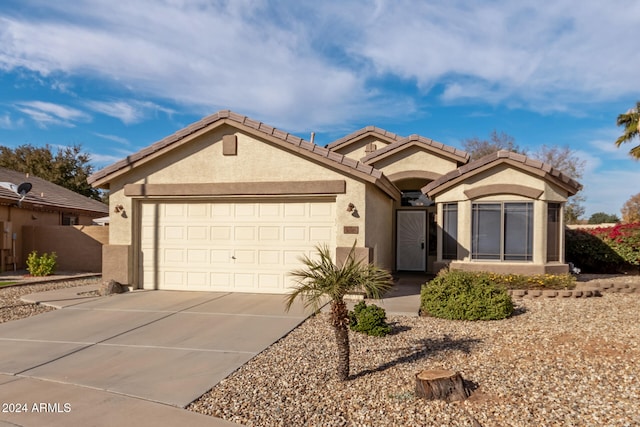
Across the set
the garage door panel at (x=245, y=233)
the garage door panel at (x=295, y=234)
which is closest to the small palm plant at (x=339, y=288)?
the garage door panel at (x=295, y=234)

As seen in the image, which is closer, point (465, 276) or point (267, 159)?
point (465, 276)

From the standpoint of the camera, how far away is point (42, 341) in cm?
698

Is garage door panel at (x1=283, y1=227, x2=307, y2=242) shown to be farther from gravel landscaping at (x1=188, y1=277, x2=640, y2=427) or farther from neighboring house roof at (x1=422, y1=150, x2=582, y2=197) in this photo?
neighboring house roof at (x1=422, y1=150, x2=582, y2=197)

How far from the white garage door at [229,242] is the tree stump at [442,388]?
638cm

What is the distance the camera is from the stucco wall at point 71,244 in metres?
17.8

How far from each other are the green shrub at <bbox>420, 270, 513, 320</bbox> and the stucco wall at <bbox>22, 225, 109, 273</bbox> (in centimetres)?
1403

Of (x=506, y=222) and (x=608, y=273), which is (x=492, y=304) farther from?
(x=608, y=273)

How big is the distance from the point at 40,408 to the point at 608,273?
1868 centimetres

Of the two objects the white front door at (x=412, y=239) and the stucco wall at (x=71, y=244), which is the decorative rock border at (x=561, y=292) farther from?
the stucco wall at (x=71, y=244)

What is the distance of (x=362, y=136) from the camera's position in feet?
60.0

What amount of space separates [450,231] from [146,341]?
9700 mm

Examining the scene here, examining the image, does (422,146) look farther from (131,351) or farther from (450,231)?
Result: (131,351)

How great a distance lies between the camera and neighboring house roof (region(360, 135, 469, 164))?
1558 centimetres

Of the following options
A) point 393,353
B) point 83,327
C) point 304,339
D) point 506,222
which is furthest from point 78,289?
point 506,222
